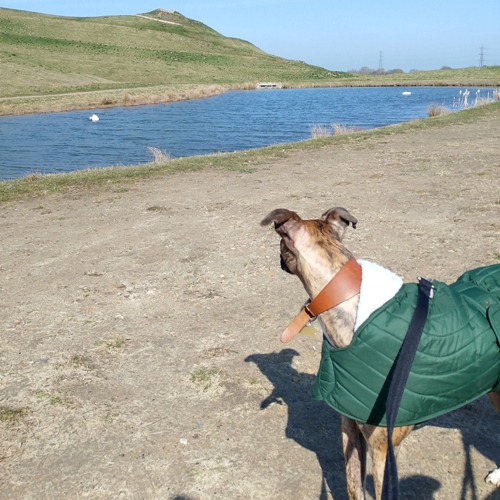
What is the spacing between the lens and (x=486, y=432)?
12.1ft

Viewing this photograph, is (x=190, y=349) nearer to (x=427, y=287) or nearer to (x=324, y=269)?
(x=324, y=269)

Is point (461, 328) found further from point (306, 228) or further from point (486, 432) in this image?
point (486, 432)

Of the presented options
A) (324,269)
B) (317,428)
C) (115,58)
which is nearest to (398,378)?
(324,269)

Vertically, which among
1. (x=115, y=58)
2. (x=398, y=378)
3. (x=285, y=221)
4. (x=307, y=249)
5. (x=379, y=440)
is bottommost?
(x=379, y=440)

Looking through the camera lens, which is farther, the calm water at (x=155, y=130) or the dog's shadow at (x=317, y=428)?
the calm water at (x=155, y=130)

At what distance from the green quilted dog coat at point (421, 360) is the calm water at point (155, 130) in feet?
49.8

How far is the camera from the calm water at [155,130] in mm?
19234

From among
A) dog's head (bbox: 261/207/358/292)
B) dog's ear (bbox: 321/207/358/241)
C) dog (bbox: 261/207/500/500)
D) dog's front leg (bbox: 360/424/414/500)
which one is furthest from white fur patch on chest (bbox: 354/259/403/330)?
dog's front leg (bbox: 360/424/414/500)

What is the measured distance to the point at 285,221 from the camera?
265 cm

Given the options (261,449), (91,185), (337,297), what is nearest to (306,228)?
(337,297)

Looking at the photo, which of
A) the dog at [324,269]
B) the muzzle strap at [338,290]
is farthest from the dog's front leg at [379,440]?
the muzzle strap at [338,290]

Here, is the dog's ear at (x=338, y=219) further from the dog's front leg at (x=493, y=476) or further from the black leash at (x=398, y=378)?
the dog's front leg at (x=493, y=476)

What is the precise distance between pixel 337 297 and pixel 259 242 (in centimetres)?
481

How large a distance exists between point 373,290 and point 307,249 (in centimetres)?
34
